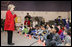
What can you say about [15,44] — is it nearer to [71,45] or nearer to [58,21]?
[58,21]

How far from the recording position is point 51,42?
7.47 ft

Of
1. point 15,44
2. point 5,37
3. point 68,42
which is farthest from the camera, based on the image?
point 5,37

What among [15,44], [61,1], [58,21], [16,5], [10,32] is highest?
[61,1]

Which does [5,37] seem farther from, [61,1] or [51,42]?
[61,1]

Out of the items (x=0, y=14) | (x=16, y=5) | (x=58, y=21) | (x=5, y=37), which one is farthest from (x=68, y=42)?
(x=5, y=37)

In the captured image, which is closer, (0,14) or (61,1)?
(0,14)

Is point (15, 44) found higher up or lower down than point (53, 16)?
lower down

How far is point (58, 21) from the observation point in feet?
7.12

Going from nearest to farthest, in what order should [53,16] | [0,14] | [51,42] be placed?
1. [0,14]
2. [53,16]
3. [51,42]

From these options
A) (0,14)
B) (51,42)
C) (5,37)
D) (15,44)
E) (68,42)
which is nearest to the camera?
(0,14)

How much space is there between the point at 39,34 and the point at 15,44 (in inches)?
41.6

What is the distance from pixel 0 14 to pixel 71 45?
1.01 m

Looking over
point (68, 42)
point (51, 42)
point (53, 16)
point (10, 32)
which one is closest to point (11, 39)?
point (10, 32)

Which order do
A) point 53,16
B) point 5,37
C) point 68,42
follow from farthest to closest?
point 5,37
point 53,16
point 68,42
